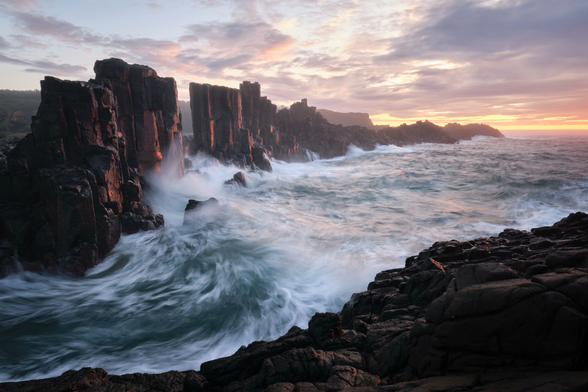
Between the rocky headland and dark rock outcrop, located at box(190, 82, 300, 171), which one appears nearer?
the rocky headland

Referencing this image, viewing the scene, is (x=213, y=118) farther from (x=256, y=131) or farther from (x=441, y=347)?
(x=441, y=347)

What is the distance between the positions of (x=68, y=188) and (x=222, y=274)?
704 centimetres

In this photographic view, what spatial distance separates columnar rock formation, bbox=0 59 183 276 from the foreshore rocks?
8014mm

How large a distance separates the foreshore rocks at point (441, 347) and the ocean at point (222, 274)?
8.99 feet

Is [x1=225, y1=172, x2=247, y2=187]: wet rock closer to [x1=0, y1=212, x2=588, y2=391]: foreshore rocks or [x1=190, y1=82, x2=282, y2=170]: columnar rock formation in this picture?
[x1=190, y1=82, x2=282, y2=170]: columnar rock formation

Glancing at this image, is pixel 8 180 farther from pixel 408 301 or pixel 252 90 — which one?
pixel 252 90

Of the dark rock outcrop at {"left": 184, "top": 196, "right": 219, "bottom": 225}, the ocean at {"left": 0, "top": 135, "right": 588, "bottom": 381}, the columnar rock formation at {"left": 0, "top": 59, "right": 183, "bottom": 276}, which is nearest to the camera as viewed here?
the ocean at {"left": 0, "top": 135, "right": 588, "bottom": 381}

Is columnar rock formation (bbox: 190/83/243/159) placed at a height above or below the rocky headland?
above

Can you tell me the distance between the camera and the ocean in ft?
26.4

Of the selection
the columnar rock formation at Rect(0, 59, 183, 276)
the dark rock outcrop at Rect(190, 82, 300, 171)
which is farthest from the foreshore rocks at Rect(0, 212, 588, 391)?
the dark rock outcrop at Rect(190, 82, 300, 171)

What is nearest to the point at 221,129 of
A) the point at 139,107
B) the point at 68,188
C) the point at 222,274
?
the point at 139,107

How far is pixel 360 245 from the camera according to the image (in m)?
14.5

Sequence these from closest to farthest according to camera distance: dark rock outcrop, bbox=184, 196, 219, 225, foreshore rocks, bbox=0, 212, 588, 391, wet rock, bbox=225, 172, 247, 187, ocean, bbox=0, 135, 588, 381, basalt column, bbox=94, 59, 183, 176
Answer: foreshore rocks, bbox=0, 212, 588, 391, ocean, bbox=0, 135, 588, 381, dark rock outcrop, bbox=184, 196, 219, 225, basalt column, bbox=94, 59, 183, 176, wet rock, bbox=225, 172, 247, 187

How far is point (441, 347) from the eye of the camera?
4.15m
